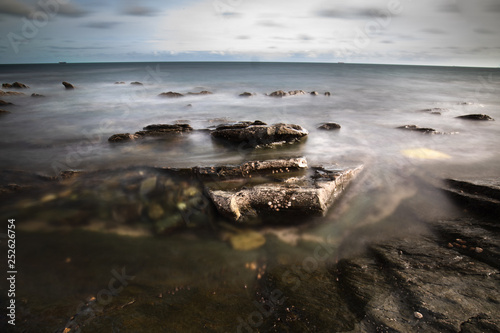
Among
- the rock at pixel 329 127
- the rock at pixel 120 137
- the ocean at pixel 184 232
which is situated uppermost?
the rock at pixel 329 127

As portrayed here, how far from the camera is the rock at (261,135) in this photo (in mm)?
9578

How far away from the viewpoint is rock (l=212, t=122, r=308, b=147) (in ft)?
31.4

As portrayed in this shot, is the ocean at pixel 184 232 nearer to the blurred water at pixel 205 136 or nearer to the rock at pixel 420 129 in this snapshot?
the blurred water at pixel 205 136

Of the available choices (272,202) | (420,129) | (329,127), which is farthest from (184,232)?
(420,129)

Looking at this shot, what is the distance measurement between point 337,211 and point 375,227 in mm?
790

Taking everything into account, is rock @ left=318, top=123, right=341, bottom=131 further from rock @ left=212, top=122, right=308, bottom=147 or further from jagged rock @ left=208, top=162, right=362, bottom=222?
jagged rock @ left=208, top=162, right=362, bottom=222

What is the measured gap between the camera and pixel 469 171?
737 cm

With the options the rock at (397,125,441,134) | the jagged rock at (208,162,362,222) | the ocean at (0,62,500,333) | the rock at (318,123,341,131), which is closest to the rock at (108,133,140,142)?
the ocean at (0,62,500,333)

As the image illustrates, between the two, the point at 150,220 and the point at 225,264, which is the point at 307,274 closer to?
the point at 225,264

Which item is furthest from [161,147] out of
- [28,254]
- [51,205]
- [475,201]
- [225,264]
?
[475,201]

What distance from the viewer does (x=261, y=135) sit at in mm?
9562

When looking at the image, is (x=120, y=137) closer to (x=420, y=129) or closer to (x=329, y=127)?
(x=329, y=127)

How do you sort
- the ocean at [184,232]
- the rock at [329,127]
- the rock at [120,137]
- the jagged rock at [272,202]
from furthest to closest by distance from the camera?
the rock at [329,127], the rock at [120,137], the jagged rock at [272,202], the ocean at [184,232]

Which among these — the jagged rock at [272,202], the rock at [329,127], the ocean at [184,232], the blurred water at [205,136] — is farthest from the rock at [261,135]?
the jagged rock at [272,202]
